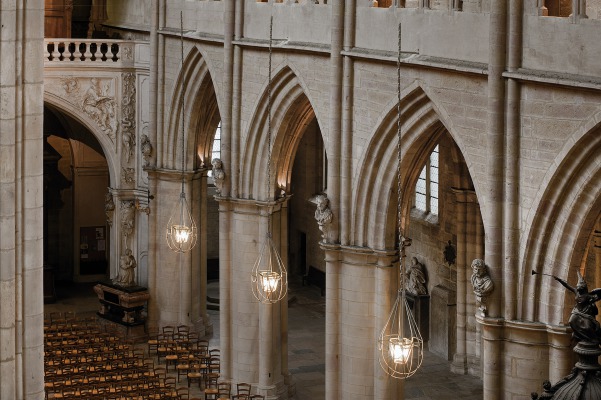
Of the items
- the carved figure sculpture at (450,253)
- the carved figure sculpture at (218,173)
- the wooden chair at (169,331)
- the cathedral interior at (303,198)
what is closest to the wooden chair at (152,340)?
the cathedral interior at (303,198)

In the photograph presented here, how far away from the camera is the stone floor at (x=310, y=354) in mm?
30828

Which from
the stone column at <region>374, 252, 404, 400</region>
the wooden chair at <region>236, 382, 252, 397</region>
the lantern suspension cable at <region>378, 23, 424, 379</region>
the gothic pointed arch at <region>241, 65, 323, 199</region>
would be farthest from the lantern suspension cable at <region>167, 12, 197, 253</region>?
the stone column at <region>374, 252, 404, 400</region>

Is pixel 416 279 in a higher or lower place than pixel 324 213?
lower

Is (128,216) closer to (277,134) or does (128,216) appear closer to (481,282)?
(277,134)

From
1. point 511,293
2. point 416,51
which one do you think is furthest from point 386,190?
point 511,293

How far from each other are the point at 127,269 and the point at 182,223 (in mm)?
2320


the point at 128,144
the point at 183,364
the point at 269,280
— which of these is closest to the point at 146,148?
the point at 128,144

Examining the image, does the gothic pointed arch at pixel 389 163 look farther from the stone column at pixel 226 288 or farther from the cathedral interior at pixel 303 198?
the stone column at pixel 226 288

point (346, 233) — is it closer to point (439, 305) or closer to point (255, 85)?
point (255, 85)

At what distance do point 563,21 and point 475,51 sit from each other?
2.25m

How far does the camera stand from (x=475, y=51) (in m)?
21.6

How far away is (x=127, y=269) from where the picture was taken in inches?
1404

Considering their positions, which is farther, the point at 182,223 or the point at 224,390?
the point at 182,223

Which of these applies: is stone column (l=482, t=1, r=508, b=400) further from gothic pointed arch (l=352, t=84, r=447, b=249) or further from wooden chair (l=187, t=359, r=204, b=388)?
wooden chair (l=187, t=359, r=204, b=388)
